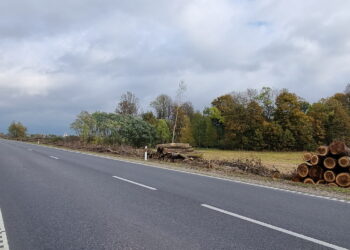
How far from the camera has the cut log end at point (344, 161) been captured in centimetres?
1171

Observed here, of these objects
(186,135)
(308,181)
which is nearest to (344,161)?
(308,181)

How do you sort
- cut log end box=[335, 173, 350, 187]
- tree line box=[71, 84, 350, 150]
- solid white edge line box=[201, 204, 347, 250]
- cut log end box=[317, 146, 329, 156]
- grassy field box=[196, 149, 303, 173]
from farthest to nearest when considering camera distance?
tree line box=[71, 84, 350, 150] → grassy field box=[196, 149, 303, 173] → cut log end box=[317, 146, 329, 156] → cut log end box=[335, 173, 350, 187] → solid white edge line box=[201, 204, 347, 250]

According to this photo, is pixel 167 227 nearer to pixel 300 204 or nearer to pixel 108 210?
pixel 108 210

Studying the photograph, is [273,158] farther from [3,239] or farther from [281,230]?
[3,239]

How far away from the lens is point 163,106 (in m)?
84.9

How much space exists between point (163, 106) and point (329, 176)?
242 feet

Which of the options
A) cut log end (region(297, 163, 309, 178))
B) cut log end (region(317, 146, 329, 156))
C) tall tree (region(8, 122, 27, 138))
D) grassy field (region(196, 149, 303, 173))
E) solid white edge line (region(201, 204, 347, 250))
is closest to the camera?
solid white edge line (region(201, 204, 347, 250))

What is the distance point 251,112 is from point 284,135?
848cm

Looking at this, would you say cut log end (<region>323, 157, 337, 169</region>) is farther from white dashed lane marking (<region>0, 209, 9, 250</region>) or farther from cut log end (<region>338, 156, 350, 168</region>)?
white dashed lane marking (<region>0, 209, 9, 250</region>)

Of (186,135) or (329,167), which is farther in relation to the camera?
(186,135)

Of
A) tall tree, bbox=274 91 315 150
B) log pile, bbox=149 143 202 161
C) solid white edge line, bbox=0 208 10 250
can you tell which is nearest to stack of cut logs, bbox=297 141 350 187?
log pile, bbox=149 143 202 161

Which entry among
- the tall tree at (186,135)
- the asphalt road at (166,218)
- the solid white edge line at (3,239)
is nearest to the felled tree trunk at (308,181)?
the asphalt road at (166,218)

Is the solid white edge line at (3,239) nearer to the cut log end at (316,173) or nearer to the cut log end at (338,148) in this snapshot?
the cut log end at (316,173)

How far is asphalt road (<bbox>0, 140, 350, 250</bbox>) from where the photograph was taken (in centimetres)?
463
